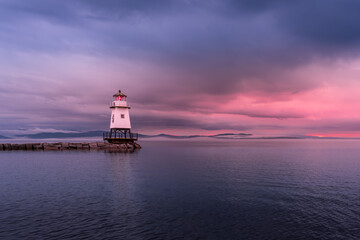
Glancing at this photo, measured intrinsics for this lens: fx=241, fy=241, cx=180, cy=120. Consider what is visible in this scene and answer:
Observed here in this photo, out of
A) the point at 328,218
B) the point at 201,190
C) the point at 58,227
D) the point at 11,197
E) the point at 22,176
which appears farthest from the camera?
the point at 22,176

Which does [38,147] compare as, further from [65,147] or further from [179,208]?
[179,208]

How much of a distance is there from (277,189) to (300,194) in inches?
98.5

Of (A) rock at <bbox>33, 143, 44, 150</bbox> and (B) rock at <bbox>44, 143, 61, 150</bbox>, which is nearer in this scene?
(B) rock at <bbox>44, 143, 61, 150</bbox>

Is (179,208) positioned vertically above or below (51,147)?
below

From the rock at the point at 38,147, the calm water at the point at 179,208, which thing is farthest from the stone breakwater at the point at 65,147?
the calm water at the point at 179,208

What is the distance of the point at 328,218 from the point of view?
16812 millimetres

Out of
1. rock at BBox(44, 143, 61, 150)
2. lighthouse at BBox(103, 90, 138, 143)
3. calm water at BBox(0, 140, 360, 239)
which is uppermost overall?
lighthouse at BBox(103, 90, 138, 143)

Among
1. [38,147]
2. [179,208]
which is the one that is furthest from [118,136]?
[179,208]

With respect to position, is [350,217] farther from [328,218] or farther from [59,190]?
[59,190]

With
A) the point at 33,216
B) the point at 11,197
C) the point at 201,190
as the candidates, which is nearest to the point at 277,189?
the point at 201,190

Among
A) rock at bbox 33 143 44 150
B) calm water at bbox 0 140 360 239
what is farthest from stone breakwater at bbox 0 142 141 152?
calm water at bbox 0 140 360 239

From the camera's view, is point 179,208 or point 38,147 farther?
point 38,147

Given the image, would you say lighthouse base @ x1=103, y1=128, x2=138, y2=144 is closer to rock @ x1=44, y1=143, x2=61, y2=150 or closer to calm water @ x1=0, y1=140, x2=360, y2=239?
rock @ x1=44, y1=143, x2=61, y2=150

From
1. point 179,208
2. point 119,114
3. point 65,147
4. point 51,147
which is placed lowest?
point 179,208
